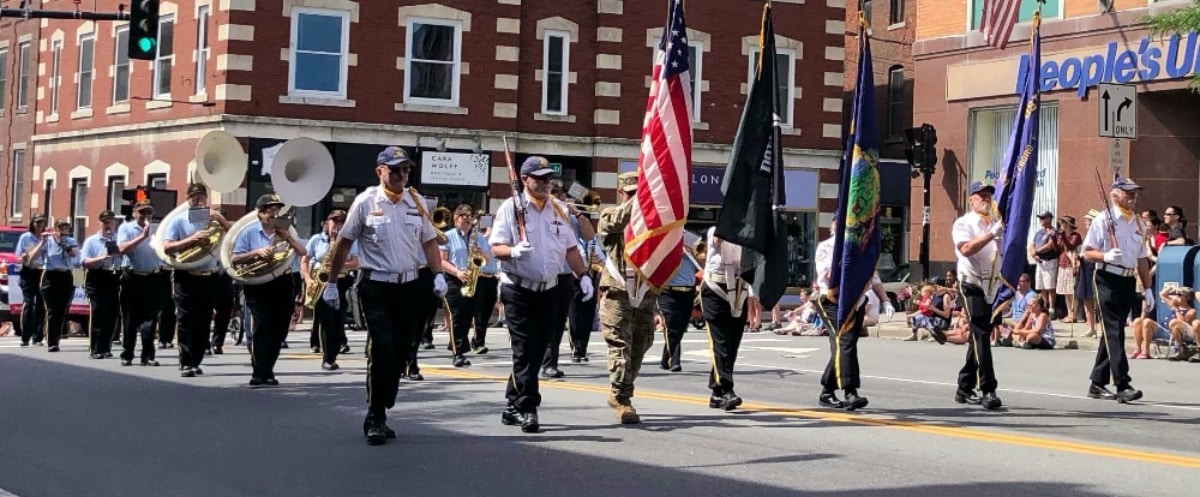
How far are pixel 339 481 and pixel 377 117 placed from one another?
25.0m

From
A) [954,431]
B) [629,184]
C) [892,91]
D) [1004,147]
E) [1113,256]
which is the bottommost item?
[954,431]

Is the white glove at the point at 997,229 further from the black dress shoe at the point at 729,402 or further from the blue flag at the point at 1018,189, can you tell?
the black dress shoe at the point at 729,402

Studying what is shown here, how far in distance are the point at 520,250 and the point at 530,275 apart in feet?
0.88

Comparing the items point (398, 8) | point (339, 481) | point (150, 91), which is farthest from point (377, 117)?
point (339, 481)

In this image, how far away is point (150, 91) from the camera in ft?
113

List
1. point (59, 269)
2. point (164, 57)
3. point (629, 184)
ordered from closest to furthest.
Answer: point (629, 184)
point (59, 269)
point (164, 57)

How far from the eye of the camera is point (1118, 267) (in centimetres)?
1359

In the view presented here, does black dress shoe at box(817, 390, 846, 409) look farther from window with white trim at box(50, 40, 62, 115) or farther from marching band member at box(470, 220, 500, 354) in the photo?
window with white trim at box(50, 40, 62, 115)

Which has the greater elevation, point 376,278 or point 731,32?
point 731,32

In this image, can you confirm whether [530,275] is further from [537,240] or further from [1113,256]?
[1113,256]

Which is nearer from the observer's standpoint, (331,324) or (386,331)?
(386,331)

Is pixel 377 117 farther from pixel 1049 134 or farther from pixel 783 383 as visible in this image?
pixel 783 383

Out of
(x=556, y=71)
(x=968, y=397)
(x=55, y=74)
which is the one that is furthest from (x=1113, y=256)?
(x=55, y=74)

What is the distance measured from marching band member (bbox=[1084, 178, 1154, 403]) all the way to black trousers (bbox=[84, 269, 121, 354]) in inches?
446
